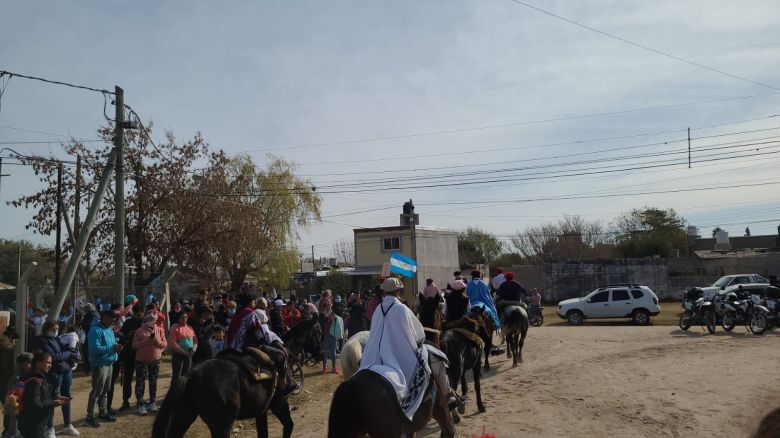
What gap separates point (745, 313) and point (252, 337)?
17094mm

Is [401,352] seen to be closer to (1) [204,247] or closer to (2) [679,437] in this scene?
(2) [679,437]

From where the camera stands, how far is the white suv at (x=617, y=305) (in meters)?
26.5

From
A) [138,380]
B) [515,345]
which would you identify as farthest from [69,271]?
[515,345]

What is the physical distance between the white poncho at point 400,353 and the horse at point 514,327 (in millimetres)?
7956

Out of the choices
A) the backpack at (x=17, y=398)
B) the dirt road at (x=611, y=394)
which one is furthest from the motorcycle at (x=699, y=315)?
the backpack at (x=17, y=398)

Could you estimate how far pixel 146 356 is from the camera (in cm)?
1198

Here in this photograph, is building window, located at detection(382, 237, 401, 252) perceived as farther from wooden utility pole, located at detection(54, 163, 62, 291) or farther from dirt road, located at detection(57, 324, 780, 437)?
dirt road, located at detection(57, 324, 780, 437)

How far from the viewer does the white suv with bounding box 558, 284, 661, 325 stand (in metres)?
26.5

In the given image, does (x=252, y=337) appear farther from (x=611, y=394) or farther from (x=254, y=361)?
(x=611, y=394)

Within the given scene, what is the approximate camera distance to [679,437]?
351 inches

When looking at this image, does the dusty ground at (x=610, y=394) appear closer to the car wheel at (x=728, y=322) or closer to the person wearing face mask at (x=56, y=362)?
the person wearing face mask at (x=56, y=362)

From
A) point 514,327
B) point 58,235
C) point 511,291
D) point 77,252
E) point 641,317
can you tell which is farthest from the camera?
point 641,317

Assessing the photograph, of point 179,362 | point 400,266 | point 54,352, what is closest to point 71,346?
point 54,352

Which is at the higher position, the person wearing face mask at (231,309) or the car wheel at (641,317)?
the person wearing face mask at (231,309)
